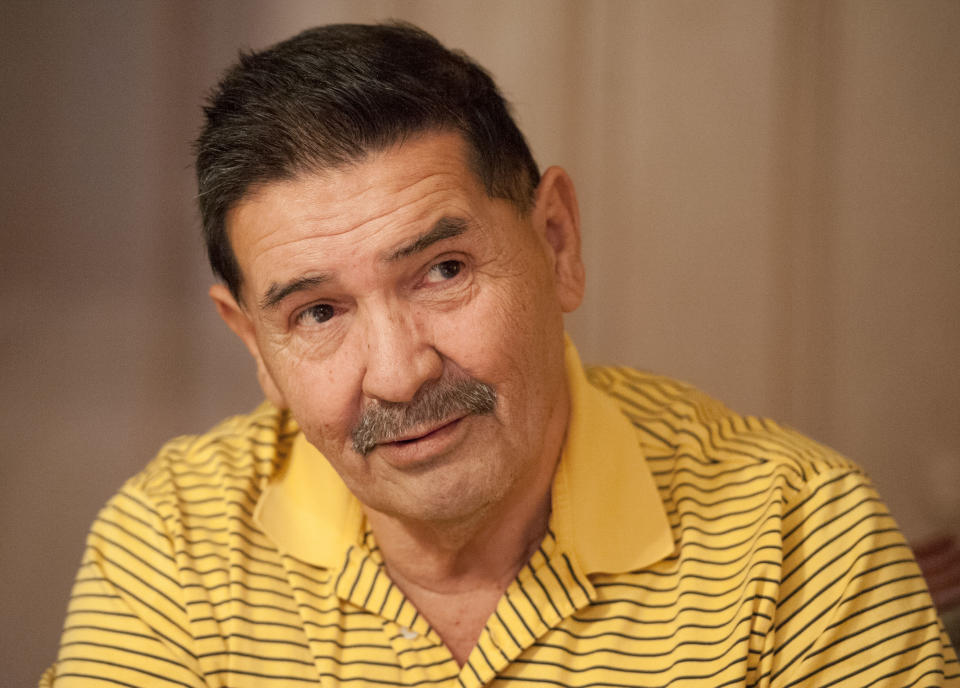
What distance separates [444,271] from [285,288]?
206 millimetres

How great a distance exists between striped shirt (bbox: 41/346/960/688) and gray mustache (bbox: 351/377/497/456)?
10.8 inches

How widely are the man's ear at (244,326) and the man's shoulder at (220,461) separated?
0.14 m

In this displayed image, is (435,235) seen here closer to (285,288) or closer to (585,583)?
(285,288)

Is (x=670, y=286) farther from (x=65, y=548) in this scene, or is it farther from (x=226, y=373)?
(x=65, y=548)

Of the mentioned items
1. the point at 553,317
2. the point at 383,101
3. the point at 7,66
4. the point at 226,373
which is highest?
the point at 7,66

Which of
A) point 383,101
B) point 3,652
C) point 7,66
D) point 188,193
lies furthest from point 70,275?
point 383,101

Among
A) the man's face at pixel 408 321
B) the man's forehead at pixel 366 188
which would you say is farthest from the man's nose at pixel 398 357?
the man's forehead at pixel 366 188

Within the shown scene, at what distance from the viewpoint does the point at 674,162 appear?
269 cm

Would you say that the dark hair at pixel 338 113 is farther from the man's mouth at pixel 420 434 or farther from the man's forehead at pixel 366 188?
the man's mouth at pixel 420 434

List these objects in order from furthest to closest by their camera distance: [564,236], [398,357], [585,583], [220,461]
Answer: [220,461]
[564,236]
[585,583]
[398,357]

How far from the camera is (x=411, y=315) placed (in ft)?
4.08

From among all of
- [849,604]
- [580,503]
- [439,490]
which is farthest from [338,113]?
[849,604]

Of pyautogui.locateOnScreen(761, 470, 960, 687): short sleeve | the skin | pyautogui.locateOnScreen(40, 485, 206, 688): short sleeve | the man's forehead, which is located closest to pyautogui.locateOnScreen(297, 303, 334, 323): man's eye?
the skin

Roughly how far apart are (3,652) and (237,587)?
4.09 feet
